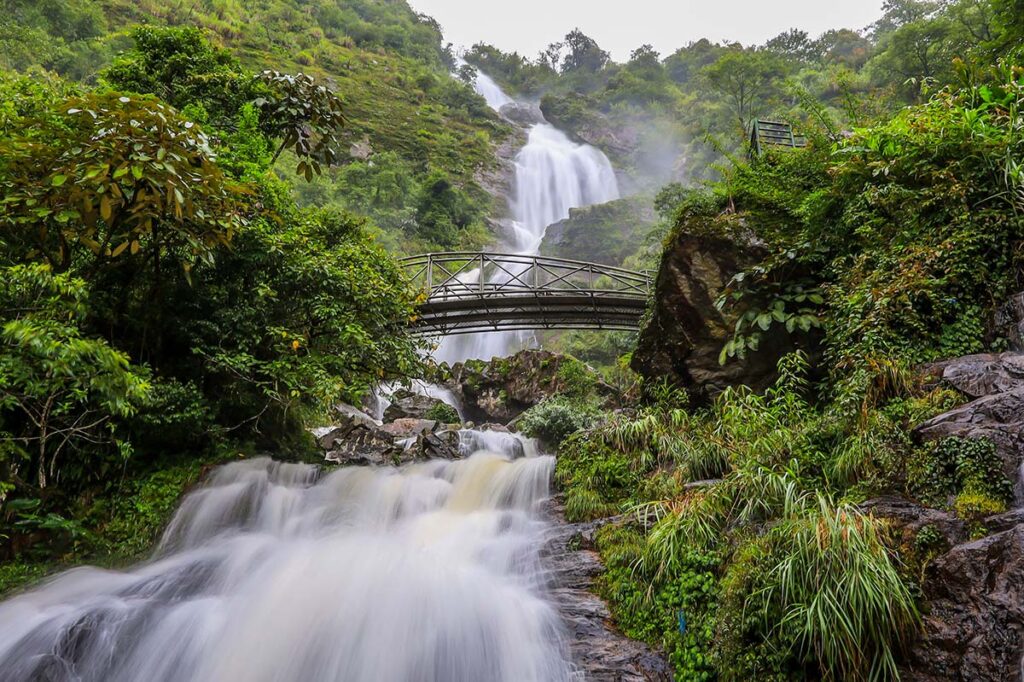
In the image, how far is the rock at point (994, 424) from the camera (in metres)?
3.52

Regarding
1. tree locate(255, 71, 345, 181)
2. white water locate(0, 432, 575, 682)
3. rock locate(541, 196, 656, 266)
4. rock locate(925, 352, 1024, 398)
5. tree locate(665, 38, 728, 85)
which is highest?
tree locate(665, 38, 728, 85)

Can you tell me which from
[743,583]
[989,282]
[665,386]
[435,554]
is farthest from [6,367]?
[989,282]

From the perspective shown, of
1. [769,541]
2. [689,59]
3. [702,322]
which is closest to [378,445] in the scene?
[702,322]

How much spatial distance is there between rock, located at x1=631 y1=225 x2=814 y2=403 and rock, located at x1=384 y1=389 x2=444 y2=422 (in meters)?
10.9

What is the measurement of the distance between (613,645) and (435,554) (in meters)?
2.46

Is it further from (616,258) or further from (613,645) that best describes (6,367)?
(616,258)

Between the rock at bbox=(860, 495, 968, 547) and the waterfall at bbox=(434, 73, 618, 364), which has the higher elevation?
the waterfall at bbox=(434, 73, 618, 364)

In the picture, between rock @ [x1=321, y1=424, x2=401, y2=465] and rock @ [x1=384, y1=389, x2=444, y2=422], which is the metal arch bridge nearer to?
rock @ [x1=384, y1=389, x2=444, y2=422]

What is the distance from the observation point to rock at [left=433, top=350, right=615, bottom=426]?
18.6m

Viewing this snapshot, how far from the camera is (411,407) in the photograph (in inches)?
728

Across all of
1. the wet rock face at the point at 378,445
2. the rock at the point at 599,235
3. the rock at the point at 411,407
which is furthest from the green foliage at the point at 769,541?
the rock at the point at 599,235

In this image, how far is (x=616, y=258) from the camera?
1439 inches

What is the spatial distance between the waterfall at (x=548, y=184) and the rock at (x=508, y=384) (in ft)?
31.7

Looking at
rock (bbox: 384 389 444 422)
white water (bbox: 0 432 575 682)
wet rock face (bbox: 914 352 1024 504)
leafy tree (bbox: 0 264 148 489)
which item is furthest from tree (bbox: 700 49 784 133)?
leafy tree (bbox: 0 264 148 489)
